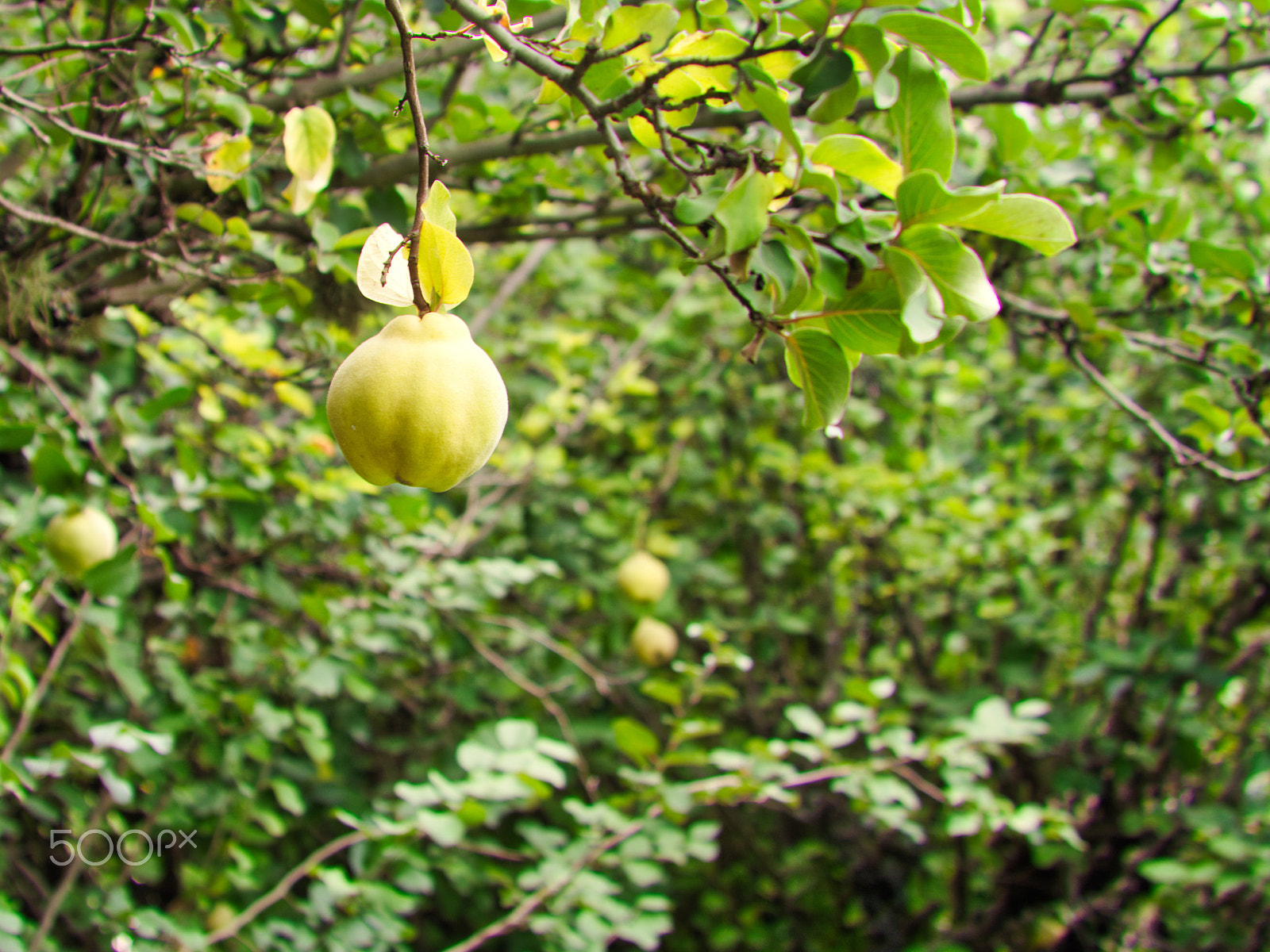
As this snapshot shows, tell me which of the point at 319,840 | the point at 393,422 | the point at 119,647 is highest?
the point at 393,422

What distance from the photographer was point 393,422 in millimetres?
563

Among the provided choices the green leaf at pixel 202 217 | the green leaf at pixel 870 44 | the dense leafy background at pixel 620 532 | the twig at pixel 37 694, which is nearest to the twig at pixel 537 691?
the dense leafy background at pixel 620 532

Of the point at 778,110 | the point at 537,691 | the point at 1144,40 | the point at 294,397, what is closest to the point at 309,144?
the point at 778,110

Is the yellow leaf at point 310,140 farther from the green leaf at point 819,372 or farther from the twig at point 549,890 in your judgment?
the twig at point 549,890

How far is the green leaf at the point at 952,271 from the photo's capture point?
496 mm

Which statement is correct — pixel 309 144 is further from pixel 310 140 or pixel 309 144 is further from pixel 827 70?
pixel 827 70

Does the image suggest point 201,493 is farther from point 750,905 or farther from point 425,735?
point 750,905

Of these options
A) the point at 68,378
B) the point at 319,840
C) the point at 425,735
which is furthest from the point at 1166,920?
the point at 68,378

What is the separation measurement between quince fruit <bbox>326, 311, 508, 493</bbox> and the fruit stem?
0.05 m

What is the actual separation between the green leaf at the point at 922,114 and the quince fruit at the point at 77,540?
129cm

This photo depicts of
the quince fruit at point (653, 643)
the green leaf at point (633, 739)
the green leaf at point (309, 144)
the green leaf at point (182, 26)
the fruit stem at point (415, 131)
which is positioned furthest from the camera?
the quince fruit at point (653, 643)

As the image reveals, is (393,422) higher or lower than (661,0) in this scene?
lower

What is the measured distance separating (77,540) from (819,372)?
1233mm

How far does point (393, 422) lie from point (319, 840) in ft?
6.25
